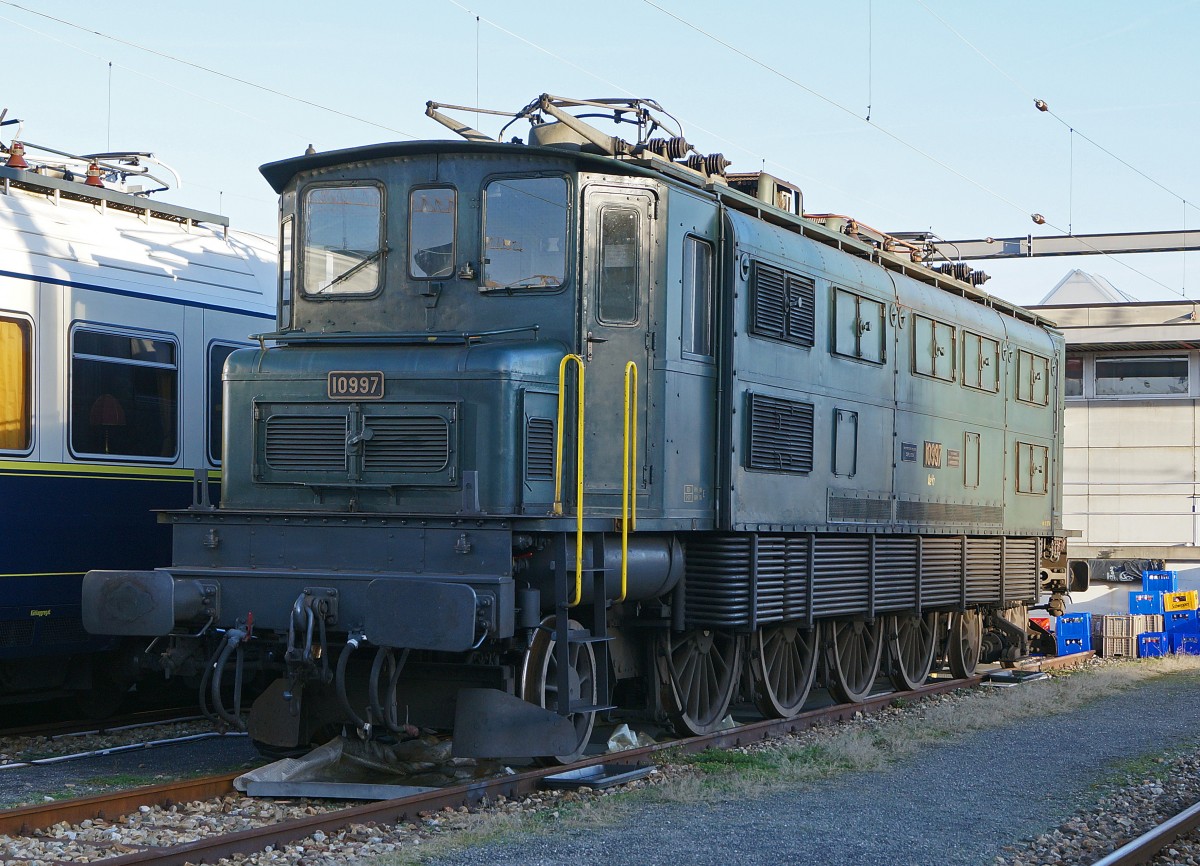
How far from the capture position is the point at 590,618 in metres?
9.64

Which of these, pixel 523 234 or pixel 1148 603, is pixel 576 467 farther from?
pixel 1148 603

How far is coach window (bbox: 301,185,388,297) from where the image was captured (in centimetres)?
980

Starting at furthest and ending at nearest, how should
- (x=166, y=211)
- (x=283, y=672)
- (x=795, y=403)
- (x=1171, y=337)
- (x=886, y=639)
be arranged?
(x=1171, y=337) < (x=886, y=639) < (x=166, y=211) < (x=795, y=403) < (x=283, y=672)

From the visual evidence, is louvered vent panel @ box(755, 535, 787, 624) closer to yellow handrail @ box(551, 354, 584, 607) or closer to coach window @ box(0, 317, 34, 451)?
yellow handrail @ box(551, 354, 584, 607)

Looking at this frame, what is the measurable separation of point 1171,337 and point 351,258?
22.6 meters

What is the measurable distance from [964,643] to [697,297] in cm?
756

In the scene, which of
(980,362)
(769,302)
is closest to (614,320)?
(769,302)

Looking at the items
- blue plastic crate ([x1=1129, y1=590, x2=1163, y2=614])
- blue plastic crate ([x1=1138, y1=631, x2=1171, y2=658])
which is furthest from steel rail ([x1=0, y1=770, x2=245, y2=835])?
blue plastic crate ([x1=1129, y1=590, x2=1163, y2=614])

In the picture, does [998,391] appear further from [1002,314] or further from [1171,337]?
[1171,337]

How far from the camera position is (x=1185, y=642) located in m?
18.9

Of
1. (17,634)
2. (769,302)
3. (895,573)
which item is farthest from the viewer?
(895,573)

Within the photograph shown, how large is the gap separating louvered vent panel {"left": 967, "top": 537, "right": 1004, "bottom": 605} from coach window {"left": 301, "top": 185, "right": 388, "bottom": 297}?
807 cm

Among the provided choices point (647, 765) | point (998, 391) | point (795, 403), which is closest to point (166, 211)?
point (795, 403)

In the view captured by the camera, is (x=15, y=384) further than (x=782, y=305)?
No
